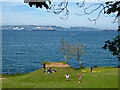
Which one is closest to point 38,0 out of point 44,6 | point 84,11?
point 44,6

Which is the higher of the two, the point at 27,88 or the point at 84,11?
the point at 84,11

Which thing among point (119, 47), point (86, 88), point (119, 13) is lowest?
point (86, 88)

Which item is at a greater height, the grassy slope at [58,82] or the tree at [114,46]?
the tree at [114,46]

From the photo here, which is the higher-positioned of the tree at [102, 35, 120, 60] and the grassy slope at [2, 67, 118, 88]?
the tree at [102, 35, 120, 60]

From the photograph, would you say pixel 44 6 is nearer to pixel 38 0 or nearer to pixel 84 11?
pixel 38 0

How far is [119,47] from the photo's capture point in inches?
178

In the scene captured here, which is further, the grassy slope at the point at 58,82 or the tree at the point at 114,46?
the grassy slope at the point at 58,82

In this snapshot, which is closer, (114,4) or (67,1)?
(67,1)

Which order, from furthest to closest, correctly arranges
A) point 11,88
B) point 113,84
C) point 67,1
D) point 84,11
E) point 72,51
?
point 72,51 < point 113,84 < point 11,88 < point 84,11 < point 67,1

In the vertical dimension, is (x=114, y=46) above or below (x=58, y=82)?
above

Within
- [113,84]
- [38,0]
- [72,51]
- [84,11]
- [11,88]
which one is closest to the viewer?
[38,0]

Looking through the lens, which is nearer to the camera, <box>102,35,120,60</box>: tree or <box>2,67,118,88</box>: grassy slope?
<box>102,35,120,60</box>: tree

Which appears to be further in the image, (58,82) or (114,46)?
(58,82)

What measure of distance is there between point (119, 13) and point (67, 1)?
1190 mm
